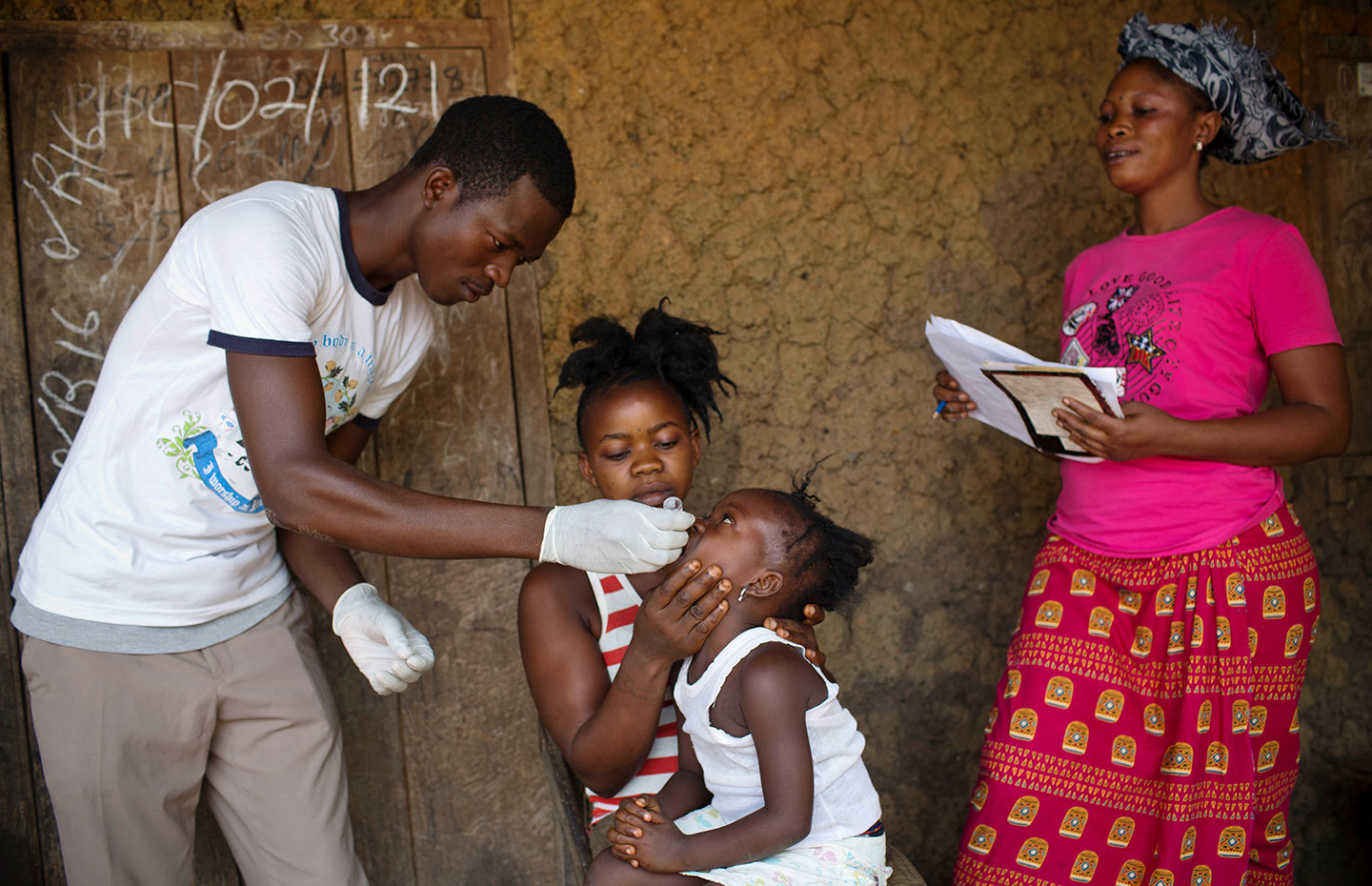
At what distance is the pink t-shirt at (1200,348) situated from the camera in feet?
6.72

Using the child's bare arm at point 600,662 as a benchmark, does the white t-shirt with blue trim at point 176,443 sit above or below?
above

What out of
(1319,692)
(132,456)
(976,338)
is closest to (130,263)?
(132,456)

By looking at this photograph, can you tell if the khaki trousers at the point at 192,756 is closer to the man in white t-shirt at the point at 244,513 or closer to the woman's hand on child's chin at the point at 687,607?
the man in white t-shirt at the point at 244,513

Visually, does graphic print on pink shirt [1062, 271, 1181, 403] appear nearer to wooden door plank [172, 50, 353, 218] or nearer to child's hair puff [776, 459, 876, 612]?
child's hair puff [776, 459, 876, 612]

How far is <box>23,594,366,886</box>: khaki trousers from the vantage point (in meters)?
1.75

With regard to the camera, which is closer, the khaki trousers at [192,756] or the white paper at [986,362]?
the khaki trousers at [192,756]

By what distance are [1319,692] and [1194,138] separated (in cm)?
188

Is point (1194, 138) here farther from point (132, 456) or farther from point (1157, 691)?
point (132, 456)

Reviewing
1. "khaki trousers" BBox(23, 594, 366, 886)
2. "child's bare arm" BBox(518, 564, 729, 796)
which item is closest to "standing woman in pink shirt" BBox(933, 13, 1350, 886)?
"child's bare arm" BBox(518, 564, 729, 796)

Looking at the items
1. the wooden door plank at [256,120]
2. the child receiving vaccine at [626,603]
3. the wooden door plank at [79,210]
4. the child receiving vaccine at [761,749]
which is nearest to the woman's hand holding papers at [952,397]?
the child receiving vaccine at [626,603]

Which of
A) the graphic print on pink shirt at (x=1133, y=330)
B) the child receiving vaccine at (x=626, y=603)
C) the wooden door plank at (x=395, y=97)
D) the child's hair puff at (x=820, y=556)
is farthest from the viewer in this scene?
the wooden door plank at (x=395, y=97)

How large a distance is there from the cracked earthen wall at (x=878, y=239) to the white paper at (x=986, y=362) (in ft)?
1.72

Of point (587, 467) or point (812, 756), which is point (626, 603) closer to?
point (587, 467)

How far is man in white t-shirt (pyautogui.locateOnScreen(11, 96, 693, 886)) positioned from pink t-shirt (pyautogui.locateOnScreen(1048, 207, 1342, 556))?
1.14m
